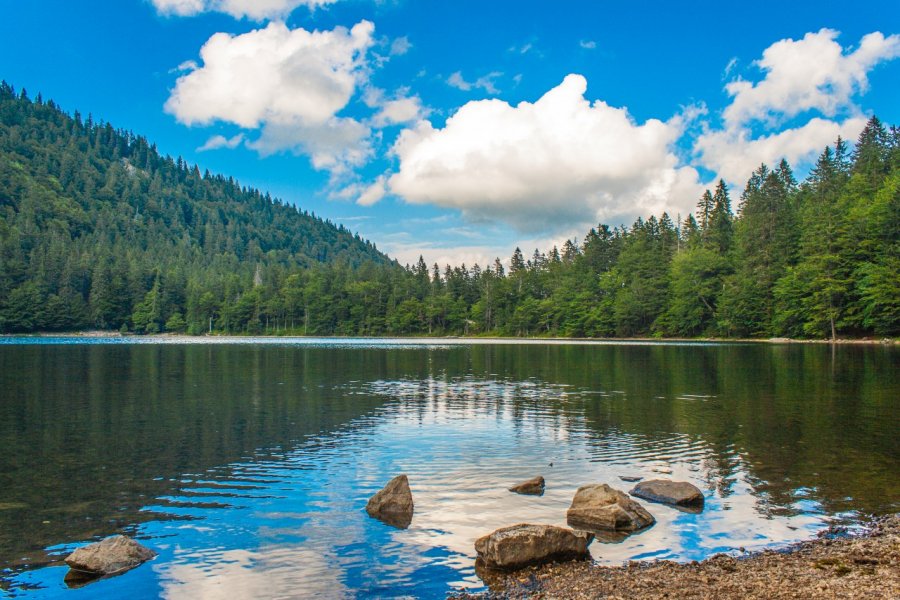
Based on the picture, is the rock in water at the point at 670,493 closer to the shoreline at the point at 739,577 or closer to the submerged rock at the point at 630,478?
the submerged rock at the point at 630,478

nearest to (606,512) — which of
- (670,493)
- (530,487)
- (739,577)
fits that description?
(670,493)

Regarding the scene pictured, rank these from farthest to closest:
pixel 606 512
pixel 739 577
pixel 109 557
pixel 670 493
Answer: pixel 670 493 < pixel 606 512 < pixel 109 557 < pixel 739 577

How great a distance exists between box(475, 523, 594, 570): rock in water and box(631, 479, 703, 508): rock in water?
5256 mm

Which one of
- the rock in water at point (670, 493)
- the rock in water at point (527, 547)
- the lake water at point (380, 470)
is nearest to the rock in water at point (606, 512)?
the lake water at point (380, 470)

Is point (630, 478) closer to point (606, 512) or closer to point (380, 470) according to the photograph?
point (606, 512)

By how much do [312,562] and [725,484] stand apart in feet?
43.3

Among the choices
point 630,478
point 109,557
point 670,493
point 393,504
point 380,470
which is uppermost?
point 109,557

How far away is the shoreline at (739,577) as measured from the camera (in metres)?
10.6

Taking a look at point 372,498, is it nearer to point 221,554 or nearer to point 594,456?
point 221,554

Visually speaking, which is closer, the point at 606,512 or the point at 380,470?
the point at 606,512

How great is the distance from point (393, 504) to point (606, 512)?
556 centimetres

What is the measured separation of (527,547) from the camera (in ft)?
42.1

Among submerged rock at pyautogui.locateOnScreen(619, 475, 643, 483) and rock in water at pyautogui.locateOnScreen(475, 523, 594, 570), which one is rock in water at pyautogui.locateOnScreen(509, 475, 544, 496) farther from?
rock in water at pyautogui.locateOnScreen(475, 523, 594, 570)

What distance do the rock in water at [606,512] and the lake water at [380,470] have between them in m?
0.48
